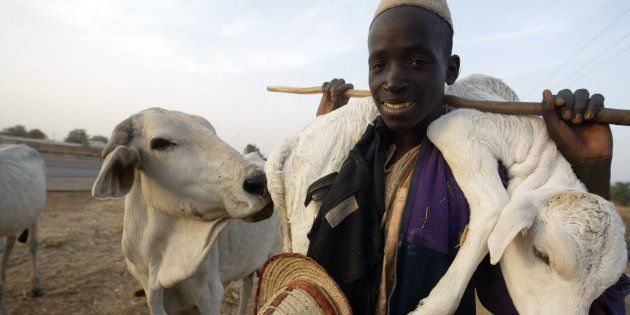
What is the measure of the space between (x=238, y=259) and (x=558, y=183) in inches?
128

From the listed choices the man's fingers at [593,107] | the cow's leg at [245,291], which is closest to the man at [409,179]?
the man's fingers at [593,107]

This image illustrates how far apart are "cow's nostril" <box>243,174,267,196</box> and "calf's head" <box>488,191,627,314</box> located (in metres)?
1.46

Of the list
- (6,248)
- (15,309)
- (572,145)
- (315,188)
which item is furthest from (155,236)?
(6,248)

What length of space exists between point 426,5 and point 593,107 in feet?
2.01

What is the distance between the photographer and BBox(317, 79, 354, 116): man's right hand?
1915mm

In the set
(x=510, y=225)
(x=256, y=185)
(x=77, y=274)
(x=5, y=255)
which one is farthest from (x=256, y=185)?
(x=5, y=255)

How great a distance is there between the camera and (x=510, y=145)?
1.15 metres

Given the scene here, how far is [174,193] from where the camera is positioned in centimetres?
238

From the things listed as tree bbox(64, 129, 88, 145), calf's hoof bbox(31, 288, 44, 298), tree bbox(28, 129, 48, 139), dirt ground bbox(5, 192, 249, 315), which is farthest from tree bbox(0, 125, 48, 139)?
calf's hoof bbox(31, 288, 44, 298)

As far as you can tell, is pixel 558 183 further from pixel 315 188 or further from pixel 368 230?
pixel 315 188

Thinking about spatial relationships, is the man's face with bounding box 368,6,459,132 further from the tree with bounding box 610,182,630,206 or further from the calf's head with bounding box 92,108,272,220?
the tree with bounding box 610,182,630,206

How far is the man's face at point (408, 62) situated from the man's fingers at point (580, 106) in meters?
0.40

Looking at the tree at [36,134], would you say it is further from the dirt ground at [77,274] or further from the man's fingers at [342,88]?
the man's fingers at [342,88]

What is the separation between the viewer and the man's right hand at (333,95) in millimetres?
1915
